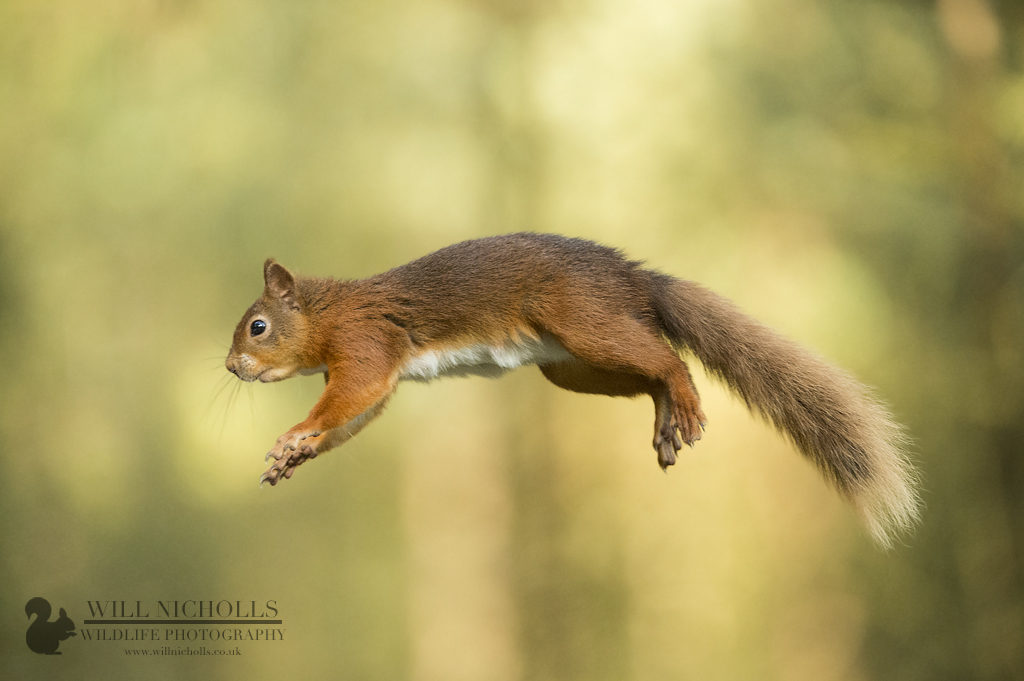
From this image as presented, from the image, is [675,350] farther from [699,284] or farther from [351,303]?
[351,303]

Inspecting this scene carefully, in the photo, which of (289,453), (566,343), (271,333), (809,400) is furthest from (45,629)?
(809,400)

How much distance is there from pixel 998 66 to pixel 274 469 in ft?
11.3

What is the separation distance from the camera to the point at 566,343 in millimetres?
1355

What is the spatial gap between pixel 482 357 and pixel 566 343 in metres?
0.17

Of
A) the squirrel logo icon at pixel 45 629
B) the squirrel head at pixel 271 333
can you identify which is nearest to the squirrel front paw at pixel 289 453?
the squirrel head at pixel 271 333

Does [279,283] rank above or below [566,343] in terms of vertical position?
above

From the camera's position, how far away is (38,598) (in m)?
2.92

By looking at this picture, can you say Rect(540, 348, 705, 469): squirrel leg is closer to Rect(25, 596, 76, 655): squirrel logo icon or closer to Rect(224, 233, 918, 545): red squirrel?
Rect(224, 233, 918, 545): red squirrel

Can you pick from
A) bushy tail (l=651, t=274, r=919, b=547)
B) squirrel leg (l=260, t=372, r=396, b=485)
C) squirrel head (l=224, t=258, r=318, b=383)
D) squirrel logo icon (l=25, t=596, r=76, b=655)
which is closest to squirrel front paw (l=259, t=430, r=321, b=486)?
squirrel leg (l=260, t=372, r=396, b=485)

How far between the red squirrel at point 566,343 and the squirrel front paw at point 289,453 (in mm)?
50

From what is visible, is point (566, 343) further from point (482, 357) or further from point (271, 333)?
point (271, 333)

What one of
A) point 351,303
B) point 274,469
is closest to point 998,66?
point 351,303

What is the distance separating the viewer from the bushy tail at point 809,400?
1331 millimetres

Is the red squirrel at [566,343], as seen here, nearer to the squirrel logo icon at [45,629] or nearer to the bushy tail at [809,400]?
the bushy tail at [809,400]
